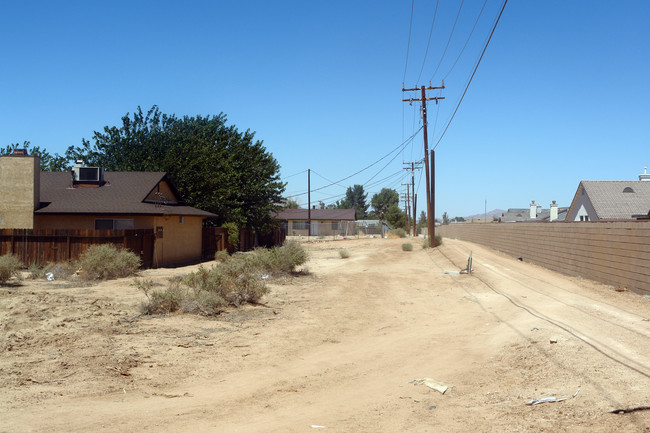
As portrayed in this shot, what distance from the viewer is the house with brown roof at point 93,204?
24.8 meters

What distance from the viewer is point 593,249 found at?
18.4 metres

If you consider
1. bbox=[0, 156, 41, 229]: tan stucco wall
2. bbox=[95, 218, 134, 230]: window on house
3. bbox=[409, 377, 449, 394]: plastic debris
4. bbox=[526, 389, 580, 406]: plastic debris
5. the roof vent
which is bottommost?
bbox=[409, 377, 449, 394]: plastic debris

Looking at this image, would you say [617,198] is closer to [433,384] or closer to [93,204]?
[93,204]

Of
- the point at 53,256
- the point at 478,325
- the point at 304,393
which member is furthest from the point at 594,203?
the point at 304,393

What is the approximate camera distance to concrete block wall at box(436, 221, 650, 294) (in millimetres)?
15031

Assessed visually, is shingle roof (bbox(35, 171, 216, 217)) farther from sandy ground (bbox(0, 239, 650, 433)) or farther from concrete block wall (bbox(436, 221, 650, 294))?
concrete block wall (bbox(436, 221, 650, 294))

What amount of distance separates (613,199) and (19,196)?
40.3 meters

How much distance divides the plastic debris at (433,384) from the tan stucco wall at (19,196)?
73.7 ft

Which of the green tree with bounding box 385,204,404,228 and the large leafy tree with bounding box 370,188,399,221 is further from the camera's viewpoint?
the large leafy tree with bounding box 370,188,399,221

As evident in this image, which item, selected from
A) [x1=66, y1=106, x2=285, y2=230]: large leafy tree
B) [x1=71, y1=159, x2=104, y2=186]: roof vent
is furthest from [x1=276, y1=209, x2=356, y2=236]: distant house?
[x1=71, y1=159, x2=104, y2=186]: roof vent

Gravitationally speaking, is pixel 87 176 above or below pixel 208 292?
above

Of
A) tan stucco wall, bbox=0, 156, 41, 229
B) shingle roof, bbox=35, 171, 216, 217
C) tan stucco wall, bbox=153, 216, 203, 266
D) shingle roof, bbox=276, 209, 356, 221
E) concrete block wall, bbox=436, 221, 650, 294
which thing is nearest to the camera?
concrete block wall, bbox=436, 221, 650, 294

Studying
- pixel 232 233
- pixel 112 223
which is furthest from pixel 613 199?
pixel 112 223

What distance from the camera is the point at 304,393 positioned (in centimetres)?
777
